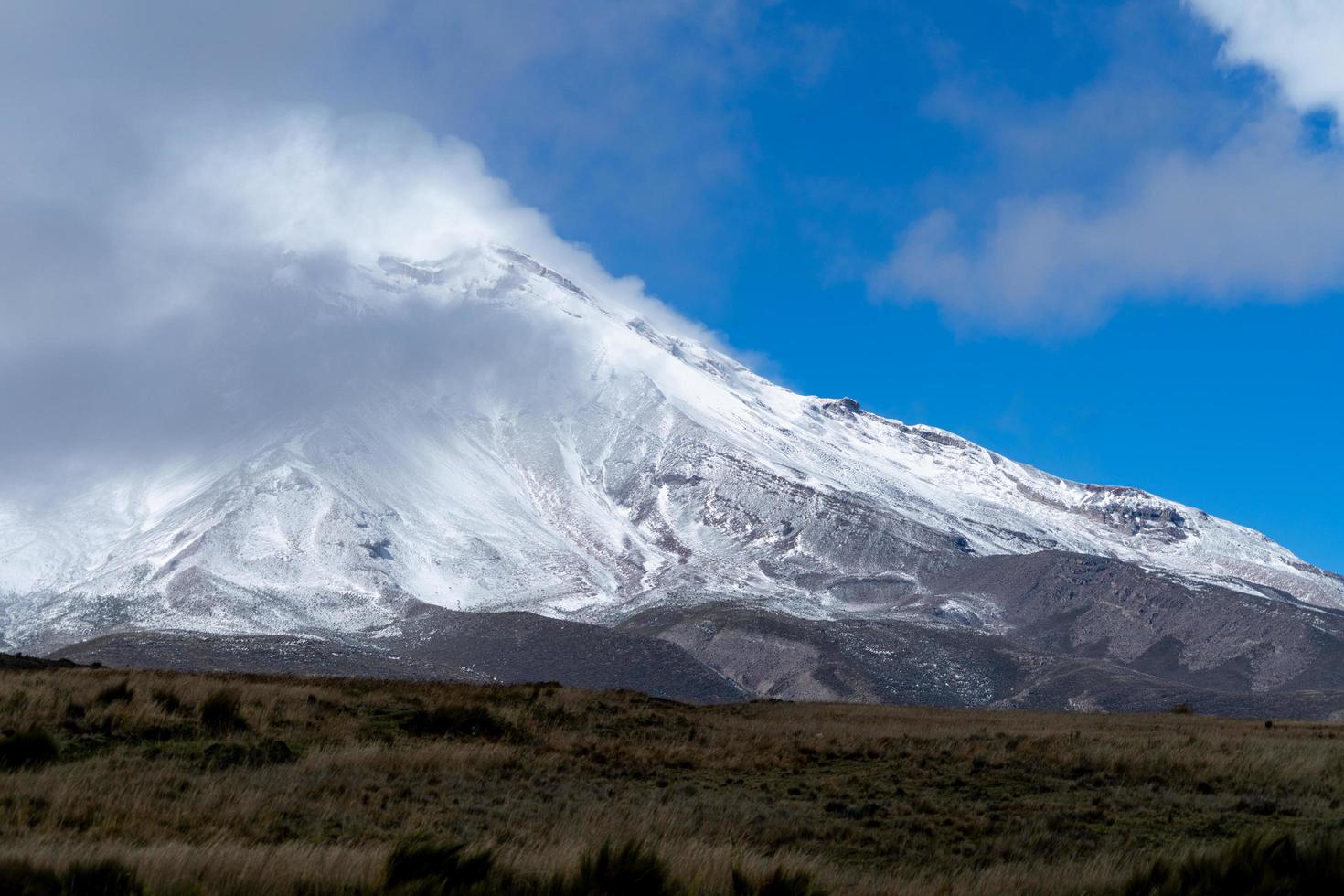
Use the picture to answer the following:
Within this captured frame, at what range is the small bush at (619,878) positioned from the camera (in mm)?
8258

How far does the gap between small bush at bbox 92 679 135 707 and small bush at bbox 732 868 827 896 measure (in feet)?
46.7

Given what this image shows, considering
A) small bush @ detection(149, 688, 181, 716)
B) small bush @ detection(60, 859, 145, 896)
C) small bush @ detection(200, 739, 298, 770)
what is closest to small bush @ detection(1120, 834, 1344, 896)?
small bush @ detection(60, 859, 145, 896)

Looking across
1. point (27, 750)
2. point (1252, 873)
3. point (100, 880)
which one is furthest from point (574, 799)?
point (1252, 873)

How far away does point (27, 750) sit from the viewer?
1434 cm

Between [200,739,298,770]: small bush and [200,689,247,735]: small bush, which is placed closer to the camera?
[200,739,298,770]: small bush

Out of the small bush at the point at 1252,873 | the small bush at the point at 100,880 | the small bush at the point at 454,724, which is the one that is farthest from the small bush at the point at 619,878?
the small bush at the point at 454,724

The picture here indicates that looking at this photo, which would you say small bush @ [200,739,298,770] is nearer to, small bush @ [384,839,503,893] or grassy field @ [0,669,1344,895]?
grassy field @ [0,669,1344,895]

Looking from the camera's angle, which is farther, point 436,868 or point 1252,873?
point 1252,873

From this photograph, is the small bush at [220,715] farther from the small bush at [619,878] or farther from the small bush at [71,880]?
the small bush at [619,878]

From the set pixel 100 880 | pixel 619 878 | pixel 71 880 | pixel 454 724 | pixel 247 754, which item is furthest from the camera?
pixel 454 724

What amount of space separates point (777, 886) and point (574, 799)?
6.43 metres

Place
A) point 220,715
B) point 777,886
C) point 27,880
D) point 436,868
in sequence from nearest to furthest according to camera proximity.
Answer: point 27,880 < point 436,868 < point 777,886 < point 220,715

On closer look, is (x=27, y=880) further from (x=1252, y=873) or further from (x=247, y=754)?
(x=1252, y=873)

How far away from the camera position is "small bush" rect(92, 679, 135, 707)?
19.3m
